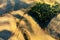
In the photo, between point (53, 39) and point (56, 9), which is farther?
point (56, 9)

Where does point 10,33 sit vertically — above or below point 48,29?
below

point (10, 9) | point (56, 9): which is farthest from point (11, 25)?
point (56, 9)

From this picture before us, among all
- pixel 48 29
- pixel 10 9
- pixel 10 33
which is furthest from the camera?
pixel 10 9

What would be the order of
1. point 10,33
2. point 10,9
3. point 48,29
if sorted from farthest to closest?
point 10,9, point 48,29, point 10,33

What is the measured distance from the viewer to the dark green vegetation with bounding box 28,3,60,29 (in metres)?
5.35

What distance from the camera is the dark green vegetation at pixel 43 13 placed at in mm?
5352

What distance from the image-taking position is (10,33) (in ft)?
16.1

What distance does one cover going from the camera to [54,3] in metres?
5.85

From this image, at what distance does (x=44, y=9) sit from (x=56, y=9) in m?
0.35

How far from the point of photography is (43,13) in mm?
5418

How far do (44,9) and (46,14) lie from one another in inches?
6.7

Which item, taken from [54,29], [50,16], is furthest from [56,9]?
[54,29]

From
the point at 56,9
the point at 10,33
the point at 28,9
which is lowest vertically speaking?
the point at 10,33

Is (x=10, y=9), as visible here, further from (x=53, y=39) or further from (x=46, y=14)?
(x=53, y=39)
